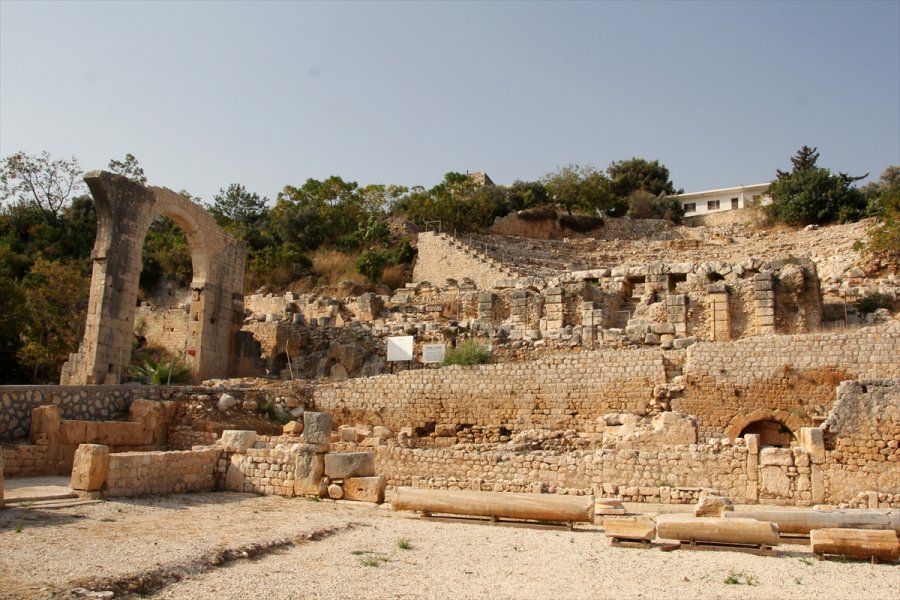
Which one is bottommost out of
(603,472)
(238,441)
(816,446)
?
(603,472)

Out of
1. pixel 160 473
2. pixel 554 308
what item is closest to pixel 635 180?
pixel 554 308

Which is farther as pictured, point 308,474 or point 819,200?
point 819,200

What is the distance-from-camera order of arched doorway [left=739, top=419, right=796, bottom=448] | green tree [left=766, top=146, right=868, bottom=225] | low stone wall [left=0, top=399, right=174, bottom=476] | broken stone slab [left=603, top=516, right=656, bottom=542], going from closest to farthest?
broken stone slab [left=603, top=516, right=656, bottom=542], low stone wall [left=0, top=399, right=174, bottom=476], arched doorway [left=739, top=419, right=796, bottom=448], green tree [left=766, top=146, right=868, bottom=225]

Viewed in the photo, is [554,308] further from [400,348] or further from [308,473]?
[308,473]

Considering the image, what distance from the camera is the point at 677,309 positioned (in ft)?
67.1

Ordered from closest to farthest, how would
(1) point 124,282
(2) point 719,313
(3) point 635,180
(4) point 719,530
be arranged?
(4) point 719,530 < (1) point 124,282 < (2) point 719,313 < (3) point 635,180

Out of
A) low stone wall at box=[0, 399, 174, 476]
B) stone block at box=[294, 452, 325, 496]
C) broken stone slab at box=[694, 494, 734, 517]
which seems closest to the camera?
broken stone slab at box=[694, 494, 734, 517]

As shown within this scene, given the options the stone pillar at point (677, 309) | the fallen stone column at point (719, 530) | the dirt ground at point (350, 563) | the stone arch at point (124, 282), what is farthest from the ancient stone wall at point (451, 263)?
the dirt ground at point (350, 563)

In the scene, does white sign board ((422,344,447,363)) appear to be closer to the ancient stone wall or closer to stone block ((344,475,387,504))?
stone block ((344,475,387,504))

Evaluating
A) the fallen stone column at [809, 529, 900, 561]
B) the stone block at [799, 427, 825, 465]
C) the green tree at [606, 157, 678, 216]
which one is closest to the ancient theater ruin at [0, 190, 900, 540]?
the stone block at [799, 427, 825, 465]

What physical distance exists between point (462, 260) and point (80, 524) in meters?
24.8

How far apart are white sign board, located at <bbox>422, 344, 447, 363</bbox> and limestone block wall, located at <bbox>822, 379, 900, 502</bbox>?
9652 mm

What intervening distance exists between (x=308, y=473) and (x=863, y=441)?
8313 millimetres

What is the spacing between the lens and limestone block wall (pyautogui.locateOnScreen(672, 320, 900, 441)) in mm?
14094
